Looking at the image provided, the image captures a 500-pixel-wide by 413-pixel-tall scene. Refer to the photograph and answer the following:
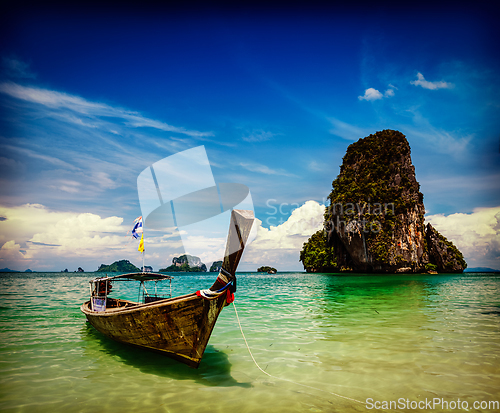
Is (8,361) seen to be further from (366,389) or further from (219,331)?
(366,389)

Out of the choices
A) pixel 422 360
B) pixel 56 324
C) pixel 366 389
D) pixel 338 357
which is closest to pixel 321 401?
pixel 366 389

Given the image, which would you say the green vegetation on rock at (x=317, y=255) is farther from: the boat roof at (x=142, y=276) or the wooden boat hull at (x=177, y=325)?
the wooden boat hull at (x=177, y=325)

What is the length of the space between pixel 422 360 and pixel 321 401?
295cm

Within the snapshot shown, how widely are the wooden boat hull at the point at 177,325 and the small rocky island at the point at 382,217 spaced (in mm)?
51431

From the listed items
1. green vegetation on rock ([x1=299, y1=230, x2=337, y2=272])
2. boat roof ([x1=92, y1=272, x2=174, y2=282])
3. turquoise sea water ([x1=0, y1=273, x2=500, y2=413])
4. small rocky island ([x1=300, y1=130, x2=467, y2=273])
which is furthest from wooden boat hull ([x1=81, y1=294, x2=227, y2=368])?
green vegetation on rock ([x1=299, y1=230, x2=337, y2=272])

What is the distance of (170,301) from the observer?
5117mm

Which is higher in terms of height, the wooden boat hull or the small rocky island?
the small rocky island

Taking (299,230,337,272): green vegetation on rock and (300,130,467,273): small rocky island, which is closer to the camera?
(300,130,467,273): small rocky island

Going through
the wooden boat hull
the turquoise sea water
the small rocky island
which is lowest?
the turquoise sea water

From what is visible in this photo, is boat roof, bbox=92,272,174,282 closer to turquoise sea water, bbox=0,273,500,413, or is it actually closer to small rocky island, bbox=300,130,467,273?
turquoise sea water, bbox=0,273,500,413

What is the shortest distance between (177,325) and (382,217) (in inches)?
2173

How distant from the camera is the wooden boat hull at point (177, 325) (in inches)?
196

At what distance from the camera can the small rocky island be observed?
52.7m

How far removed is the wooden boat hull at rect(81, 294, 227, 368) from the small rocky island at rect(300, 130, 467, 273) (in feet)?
169
